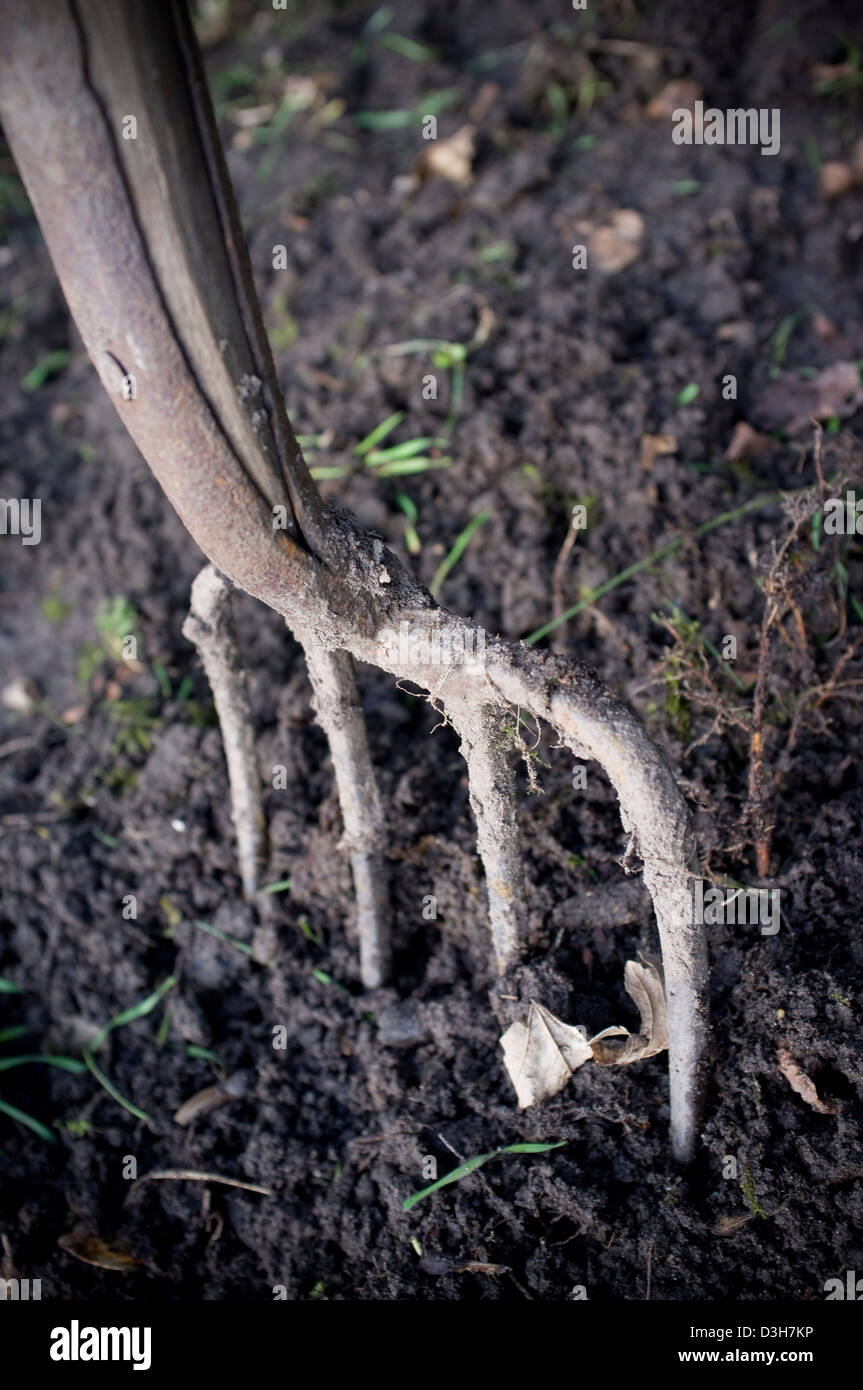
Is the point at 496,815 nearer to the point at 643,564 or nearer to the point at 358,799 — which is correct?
the point at 358,799

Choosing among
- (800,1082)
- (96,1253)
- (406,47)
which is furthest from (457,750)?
(406,47)

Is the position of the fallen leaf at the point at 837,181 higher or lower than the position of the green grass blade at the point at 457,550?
higher

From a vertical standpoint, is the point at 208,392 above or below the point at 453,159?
below

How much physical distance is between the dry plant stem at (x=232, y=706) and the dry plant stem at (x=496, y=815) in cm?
56

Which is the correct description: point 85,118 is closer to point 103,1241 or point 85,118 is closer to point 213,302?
point 213,302

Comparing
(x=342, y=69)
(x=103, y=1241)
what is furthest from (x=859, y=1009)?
(x=342, y=69)

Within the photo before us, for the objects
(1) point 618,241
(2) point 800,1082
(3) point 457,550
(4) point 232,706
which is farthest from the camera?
(1) point 618,241

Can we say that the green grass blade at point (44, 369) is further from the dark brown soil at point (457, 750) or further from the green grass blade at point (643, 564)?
the green grass blade at point (643, 564)

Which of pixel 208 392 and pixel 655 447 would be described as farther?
pixel 655 447

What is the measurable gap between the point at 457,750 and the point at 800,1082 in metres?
0.98

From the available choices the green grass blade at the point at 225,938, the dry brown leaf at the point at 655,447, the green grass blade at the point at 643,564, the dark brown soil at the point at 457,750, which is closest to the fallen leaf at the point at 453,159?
the dark brown soil at the point at 457,750

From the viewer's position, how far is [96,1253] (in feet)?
6.51

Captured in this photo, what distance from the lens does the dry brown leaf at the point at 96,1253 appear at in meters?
1.96
